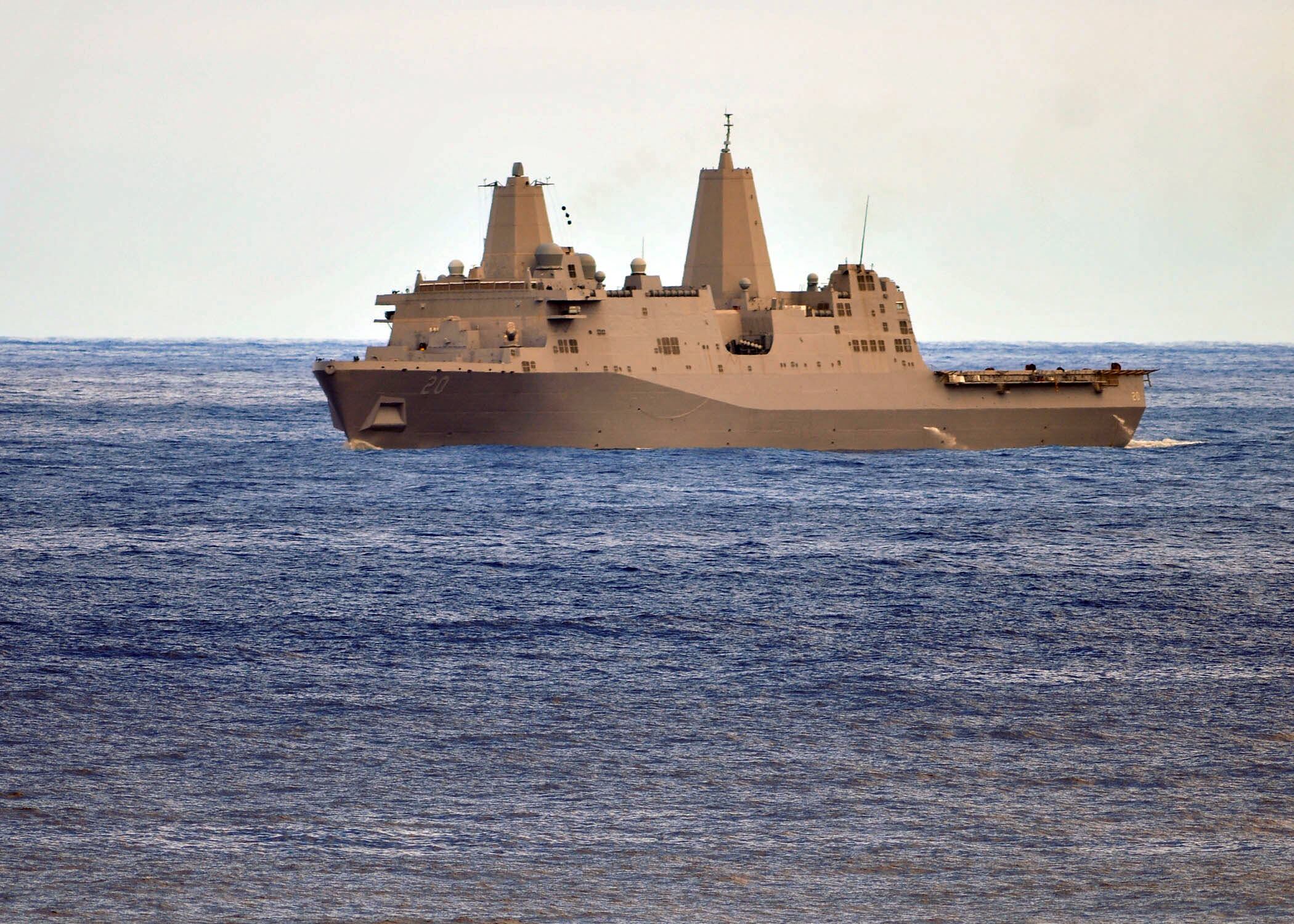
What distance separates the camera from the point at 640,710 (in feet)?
60.6

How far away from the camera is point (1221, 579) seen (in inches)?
1126

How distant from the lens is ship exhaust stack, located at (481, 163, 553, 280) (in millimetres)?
49500

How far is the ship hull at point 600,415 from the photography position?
1791 inches

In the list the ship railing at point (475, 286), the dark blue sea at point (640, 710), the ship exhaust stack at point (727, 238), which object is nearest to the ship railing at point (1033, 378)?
the ship exhaust stack at point (727, 238)

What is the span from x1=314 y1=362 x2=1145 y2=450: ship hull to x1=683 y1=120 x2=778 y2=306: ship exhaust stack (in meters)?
6.21

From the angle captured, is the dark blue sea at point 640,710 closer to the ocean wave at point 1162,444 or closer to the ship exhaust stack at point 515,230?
the ship exhaust stack at point 515,230

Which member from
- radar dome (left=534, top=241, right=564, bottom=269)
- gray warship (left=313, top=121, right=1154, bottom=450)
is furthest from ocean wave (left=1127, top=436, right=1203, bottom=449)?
radar dome (left=534, top=241, right=564, bottom=269)

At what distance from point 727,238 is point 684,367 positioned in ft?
29.8

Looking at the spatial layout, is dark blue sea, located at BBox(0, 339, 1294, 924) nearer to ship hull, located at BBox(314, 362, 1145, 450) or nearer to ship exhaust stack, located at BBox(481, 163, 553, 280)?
ship hull, located at BBox(314, 362, 1145, 450)

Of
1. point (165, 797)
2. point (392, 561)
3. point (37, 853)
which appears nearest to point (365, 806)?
point (165, 797)

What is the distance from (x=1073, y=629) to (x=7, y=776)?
14991mm

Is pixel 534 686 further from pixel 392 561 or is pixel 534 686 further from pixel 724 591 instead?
pixel 392 561

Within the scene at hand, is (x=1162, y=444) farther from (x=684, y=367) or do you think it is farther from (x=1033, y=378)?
(x=684, y=367)

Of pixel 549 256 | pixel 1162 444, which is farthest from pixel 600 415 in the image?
pixel 1162 444
